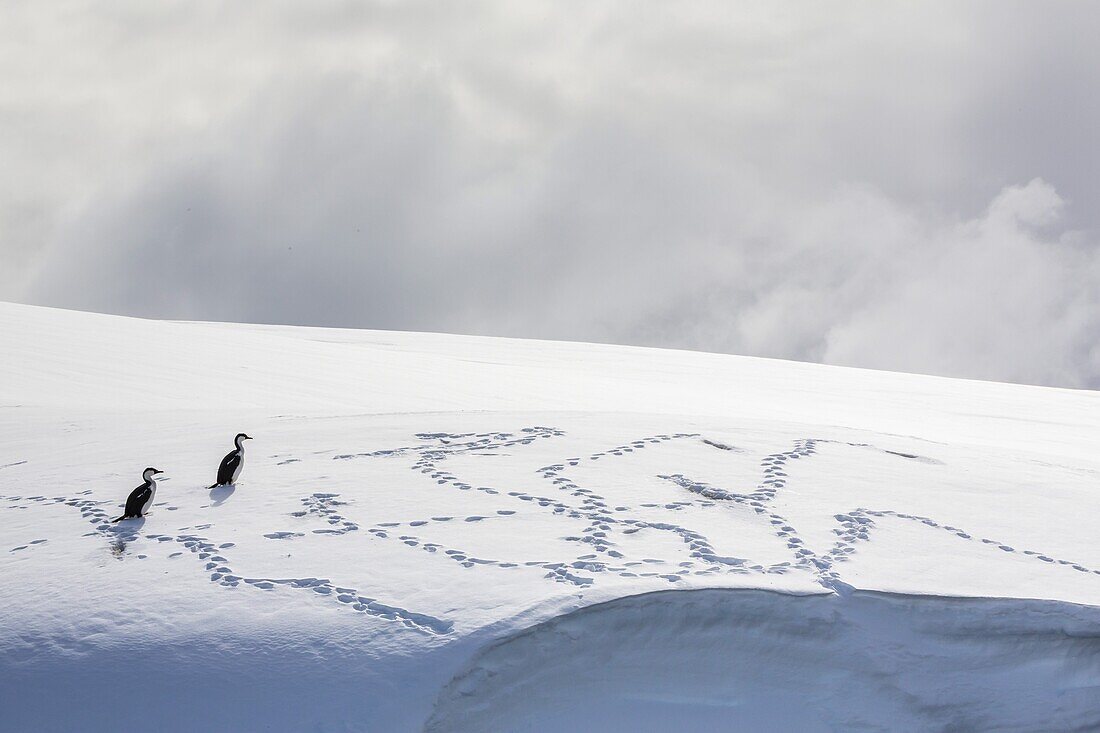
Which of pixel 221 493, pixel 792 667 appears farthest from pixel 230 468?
pixel 792 667

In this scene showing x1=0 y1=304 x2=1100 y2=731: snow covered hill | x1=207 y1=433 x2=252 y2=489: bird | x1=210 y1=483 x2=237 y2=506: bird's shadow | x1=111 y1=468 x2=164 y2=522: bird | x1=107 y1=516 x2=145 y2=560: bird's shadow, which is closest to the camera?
x1=0 y1=304 x2=1100 y2=731: snow covered hill

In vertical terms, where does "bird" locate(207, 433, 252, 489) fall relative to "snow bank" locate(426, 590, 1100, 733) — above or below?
above

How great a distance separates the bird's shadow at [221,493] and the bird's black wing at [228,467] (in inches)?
1.5

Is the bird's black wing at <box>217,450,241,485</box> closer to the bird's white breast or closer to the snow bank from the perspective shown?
the bird's white breast

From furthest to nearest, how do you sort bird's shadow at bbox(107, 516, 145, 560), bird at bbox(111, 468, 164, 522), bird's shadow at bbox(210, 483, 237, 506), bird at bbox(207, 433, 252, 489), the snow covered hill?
bird at bbox(207, 433, 252, 489)
bird's shadow at bbox(210, 483, 237, 506)
bird at bbox(111, 468, 164, 522)
bird's shadow at bbox(107, 516, 145, 560)
the snow covered hill

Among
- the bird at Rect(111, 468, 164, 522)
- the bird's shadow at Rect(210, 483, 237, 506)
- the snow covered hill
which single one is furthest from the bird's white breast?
the bird's shadow at Rect(210, 483, 237, 506)

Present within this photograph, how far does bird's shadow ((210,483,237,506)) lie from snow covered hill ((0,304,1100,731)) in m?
0.08

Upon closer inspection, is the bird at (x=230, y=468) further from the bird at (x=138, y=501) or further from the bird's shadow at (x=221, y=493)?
the bird at (x=138, y=501)

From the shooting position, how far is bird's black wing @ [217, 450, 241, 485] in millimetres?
5590

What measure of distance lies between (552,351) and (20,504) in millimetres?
16698

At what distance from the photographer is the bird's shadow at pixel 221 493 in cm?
535

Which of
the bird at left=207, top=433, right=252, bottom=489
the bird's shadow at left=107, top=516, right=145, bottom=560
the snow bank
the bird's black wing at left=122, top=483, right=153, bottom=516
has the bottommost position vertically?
the snow bank

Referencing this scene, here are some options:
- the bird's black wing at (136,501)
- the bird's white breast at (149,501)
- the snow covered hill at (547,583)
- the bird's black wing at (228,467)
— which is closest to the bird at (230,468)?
the bird's black wing at (228,467)

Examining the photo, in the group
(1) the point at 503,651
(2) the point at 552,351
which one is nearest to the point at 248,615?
(1) the point at 503,651
